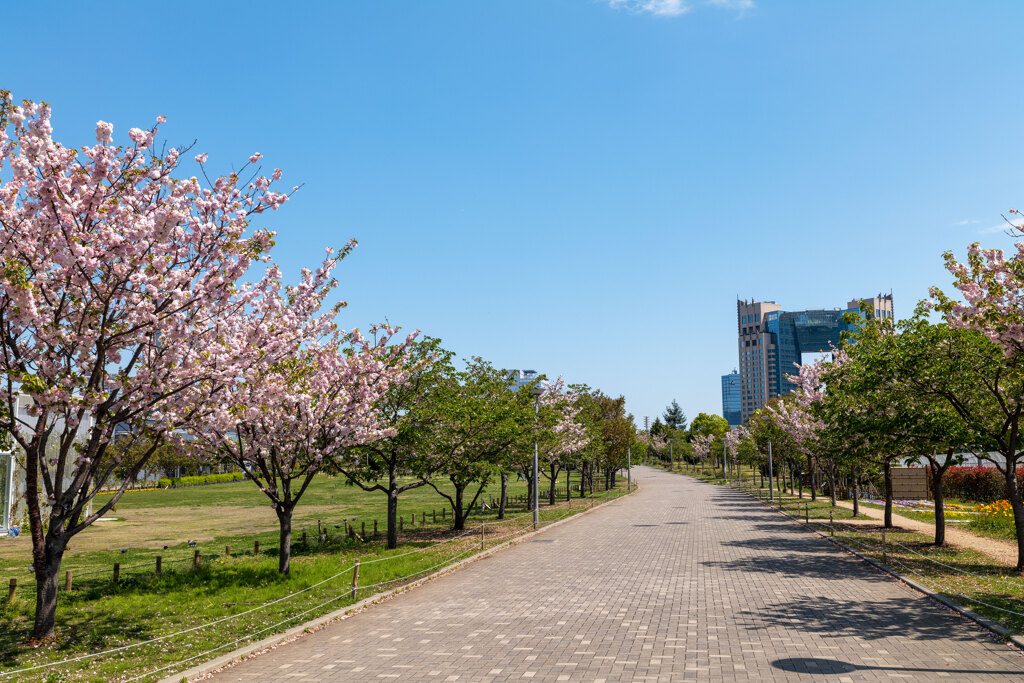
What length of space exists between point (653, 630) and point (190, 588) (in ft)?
34.6

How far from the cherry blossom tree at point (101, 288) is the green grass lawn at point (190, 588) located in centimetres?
160

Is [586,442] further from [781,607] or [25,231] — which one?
[25,231]

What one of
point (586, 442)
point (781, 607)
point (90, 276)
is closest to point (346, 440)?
point (90, 276)

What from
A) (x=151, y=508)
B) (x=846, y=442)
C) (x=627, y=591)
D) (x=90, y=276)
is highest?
(x=90, y=276)

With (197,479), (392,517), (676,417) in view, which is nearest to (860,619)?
(392,517)

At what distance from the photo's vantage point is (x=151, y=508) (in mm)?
49219

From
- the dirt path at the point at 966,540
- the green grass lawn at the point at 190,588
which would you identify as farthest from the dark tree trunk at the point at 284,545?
the dirt path at the point at 966,540

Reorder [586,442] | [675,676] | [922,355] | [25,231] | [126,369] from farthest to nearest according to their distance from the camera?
[586,442] < [922,355] < [126,369] < [25,231] < [675,676]

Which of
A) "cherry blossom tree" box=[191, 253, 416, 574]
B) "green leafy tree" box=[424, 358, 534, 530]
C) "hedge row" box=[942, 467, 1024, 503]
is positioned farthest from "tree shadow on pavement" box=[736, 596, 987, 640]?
"hedge row" box=[942, 467, 1024, 503]

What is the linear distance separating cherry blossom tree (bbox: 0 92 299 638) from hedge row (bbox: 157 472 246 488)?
241ft

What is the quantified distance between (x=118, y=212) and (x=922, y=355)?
17.5 m

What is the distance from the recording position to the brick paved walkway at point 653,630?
29.9 feet

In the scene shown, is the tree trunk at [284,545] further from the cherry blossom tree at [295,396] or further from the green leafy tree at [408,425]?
the green leafy tree at [408,425]

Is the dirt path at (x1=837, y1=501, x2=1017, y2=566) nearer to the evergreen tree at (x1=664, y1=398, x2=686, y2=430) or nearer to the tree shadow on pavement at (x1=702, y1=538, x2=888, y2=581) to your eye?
the tree shadow on pavement at (x1=702, y1=538, x2=888, y2=581)
